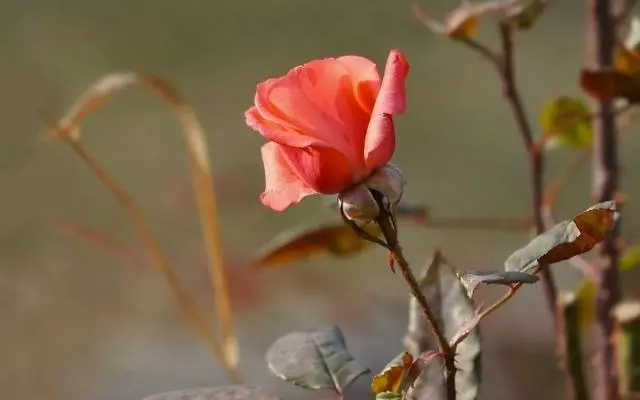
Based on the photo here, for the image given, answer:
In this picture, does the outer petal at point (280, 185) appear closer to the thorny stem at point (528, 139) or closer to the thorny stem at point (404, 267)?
the thorny stem at point (404, 267)

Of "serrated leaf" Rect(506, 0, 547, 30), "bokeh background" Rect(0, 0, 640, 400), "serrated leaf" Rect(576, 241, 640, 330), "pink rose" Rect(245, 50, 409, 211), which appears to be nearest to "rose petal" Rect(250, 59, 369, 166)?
"pink rose" Rect(245, 50, 409, 211)

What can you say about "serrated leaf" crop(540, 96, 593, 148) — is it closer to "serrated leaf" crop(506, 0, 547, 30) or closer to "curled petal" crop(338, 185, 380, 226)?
"serrated leaf" crop(506, 0, 547, 30)

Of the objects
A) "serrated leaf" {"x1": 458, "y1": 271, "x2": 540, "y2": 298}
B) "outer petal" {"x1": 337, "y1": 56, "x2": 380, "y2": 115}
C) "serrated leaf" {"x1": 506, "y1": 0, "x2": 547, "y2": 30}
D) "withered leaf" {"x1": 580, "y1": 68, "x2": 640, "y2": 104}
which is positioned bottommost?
"serrated leaf" {"x1": 458, "y1": 271, "x2": 540, "y2": 298}

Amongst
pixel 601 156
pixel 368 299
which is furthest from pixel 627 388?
pixel 368 299

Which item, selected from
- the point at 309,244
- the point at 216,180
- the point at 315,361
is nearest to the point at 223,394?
the point at 315,361

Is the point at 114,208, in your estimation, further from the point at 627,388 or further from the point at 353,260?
the point at 627,388

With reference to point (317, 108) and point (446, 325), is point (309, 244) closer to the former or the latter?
point (446, 325)
